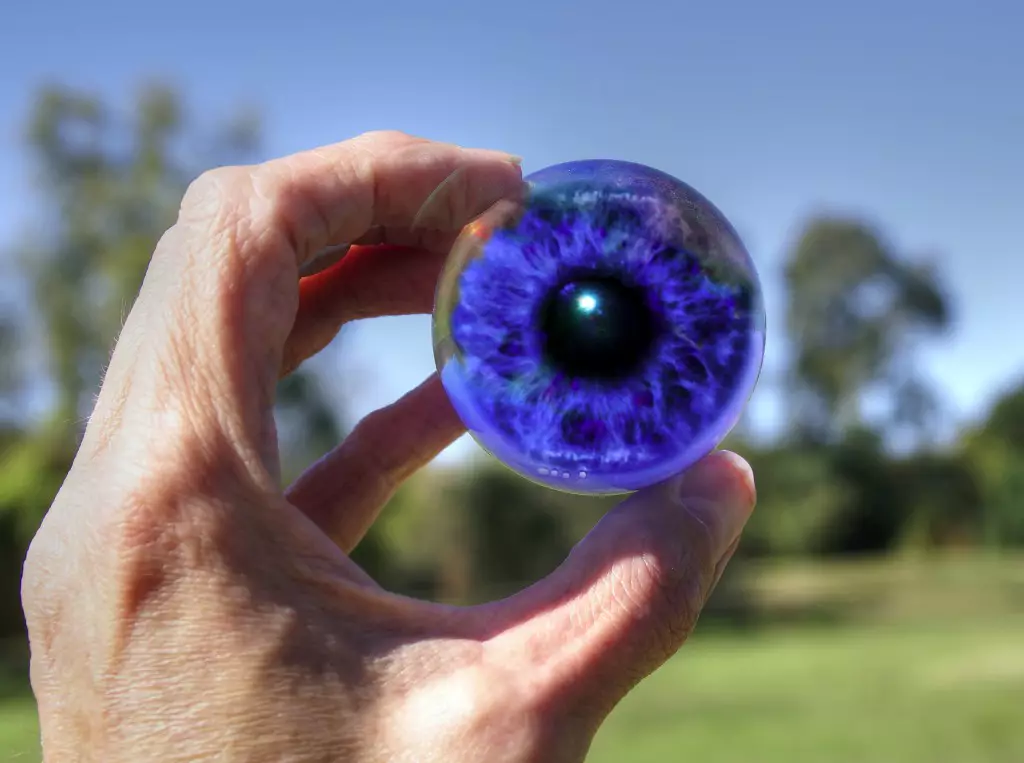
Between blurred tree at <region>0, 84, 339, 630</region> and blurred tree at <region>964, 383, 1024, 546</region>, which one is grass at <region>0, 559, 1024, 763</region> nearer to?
blurred tree at <region>0, 84, 339, 630</region>

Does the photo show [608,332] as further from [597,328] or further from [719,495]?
[719,495]

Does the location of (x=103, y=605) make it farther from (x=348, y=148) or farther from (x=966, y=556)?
(x=966, y=556)

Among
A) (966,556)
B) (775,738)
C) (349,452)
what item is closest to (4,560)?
(775,738)

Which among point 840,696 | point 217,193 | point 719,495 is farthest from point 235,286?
point 840,696

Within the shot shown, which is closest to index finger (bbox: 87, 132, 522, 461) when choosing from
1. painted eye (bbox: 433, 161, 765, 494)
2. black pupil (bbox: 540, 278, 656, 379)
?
painted eye (bbox: 433, 161, 765, 494)

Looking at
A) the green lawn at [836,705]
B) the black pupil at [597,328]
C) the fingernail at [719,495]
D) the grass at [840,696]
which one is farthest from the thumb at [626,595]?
the green lawn at [836,705]

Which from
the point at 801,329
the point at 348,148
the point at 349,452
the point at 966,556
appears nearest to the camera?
the point at 348,148
